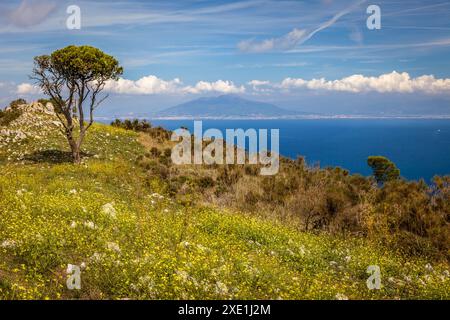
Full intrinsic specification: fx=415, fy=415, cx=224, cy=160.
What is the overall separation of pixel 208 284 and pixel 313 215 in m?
10.8

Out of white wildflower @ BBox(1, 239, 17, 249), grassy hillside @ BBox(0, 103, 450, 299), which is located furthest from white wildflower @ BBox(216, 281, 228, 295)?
white wildflower @ BBox(1, 239, 17, 249)

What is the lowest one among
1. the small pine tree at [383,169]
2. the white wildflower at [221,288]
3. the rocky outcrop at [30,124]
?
the small pine tree at [383,169]

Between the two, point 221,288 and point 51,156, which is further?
point 51,156

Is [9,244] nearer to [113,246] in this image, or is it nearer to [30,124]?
[113,246]

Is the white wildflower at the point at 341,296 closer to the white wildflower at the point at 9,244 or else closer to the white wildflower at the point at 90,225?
the white wildflower at the point at 90,225

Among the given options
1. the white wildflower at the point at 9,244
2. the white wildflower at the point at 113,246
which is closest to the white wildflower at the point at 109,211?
the white wildflower at the point at 113,246

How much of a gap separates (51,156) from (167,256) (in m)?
18.7

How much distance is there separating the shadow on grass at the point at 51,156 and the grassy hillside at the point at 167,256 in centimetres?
587

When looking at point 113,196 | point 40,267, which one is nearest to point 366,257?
point 40,267

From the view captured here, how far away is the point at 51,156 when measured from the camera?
81.3 feet

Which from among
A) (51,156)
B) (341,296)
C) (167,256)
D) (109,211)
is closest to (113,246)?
(167,256)

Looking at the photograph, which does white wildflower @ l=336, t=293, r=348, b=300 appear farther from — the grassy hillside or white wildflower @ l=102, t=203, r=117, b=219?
white wildflower @ l=102, t=203, r=117, b=219

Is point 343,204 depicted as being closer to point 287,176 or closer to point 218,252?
point 287,176

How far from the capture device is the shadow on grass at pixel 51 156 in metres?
23.7
